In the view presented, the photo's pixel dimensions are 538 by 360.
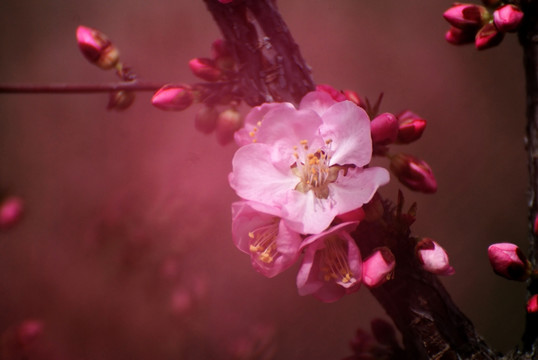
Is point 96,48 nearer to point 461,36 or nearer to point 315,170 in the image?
point 315,170

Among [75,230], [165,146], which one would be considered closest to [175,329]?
[75,230]

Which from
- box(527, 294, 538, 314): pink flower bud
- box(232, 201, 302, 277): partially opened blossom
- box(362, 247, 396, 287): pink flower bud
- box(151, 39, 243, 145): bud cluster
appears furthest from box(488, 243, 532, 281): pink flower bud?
box(151, 39, 243, 145): bud cluster

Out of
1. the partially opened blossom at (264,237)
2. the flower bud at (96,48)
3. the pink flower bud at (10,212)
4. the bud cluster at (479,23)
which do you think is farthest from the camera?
the pink flower bud at (10,212)

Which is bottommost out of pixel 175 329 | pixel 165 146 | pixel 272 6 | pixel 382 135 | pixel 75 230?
pixel 175 329

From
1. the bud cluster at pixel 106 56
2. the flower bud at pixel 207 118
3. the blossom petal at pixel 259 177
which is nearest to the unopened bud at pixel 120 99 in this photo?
the bud cluster at pixel 106 56

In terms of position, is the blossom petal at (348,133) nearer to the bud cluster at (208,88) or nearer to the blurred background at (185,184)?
the bud cluster at (208,88)

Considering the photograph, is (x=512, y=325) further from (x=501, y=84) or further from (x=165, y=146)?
(x=165, y=146)
